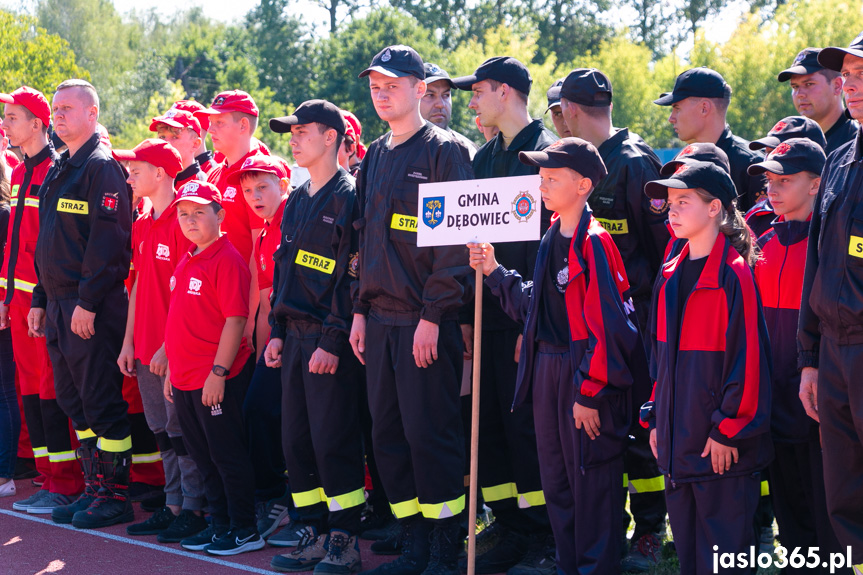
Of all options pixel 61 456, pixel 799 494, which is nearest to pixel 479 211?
pixel 799 494

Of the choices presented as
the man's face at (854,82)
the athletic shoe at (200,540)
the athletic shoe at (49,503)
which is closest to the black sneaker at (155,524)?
the athletic shoe at (200,540)

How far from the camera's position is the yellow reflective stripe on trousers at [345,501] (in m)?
5.63

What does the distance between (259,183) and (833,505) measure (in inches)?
157

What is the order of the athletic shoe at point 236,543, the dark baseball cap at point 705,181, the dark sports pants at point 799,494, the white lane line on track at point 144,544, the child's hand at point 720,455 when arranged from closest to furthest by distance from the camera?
the child's hand at point 720,455
the dark baseball cap at point 705,181
the dark sports pants at point 799,494
the white lane line on track at point 144,544
the athletic shoe at point 236,543

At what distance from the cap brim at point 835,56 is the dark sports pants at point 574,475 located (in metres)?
1.75

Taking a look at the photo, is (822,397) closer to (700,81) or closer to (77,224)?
→ (700,81)

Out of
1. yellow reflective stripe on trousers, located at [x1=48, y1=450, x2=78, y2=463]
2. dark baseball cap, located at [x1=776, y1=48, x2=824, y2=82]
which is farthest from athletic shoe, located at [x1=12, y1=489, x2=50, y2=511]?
dark baseball cap, located at [x1=776, y1=48, x2=824, y2=82]

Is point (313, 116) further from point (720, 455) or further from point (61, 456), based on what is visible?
point (61, 456)

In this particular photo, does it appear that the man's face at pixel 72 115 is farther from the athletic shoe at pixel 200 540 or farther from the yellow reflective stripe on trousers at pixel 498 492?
the yellow reflective stripe on trousers at pixel 498 492

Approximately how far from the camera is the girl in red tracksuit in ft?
13.5

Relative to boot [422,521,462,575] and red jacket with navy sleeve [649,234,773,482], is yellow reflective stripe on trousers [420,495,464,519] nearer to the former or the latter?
boot [422,521,462,575]

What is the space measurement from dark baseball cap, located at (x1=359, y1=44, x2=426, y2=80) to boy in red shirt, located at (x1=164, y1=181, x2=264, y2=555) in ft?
5.12

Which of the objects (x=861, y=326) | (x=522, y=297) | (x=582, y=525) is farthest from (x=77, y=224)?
(x=861, y=326)

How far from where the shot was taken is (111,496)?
683cm
